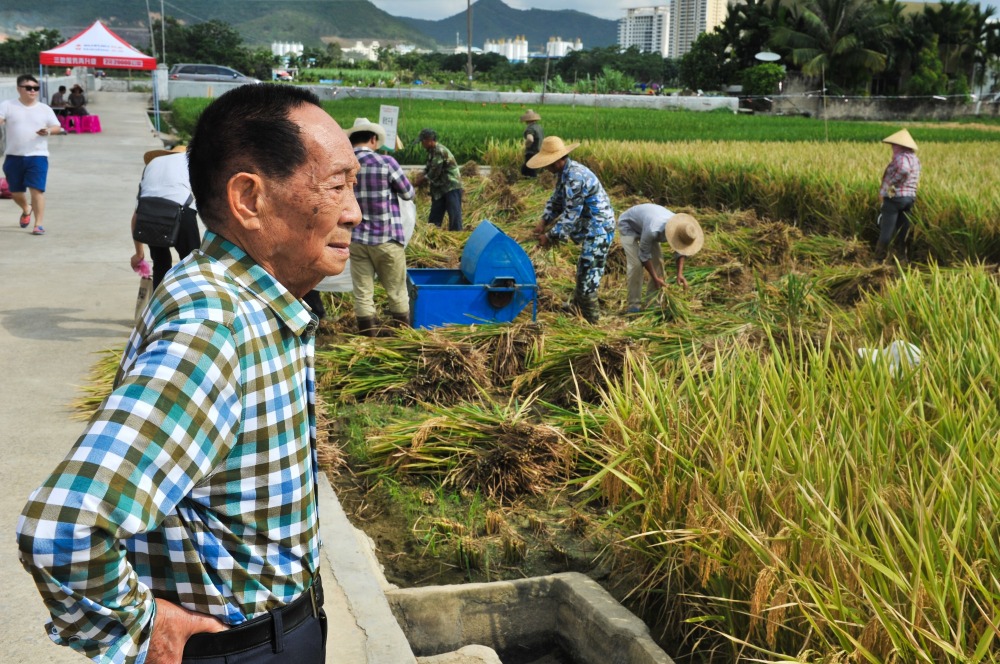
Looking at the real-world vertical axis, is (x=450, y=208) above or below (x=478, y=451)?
above

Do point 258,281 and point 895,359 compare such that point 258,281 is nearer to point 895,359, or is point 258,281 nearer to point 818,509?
point 818,509

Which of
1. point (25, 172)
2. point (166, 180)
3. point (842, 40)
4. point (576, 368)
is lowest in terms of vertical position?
point (576, 368)

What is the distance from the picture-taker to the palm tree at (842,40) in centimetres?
5341

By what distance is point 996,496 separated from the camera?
294 cm

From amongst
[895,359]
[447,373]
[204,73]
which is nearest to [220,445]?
[895,359]

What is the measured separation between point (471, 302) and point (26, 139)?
6573 millimetres

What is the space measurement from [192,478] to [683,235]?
7.87m

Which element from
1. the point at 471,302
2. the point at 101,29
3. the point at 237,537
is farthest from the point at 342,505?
the point at 101,29

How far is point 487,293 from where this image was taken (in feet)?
25.4

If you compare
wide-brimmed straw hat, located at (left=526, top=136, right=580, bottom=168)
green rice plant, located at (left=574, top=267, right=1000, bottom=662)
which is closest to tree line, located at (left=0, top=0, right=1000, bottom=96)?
wide-brimmed straw hat, located at (left=526, top=136, right=580, bottom=168)

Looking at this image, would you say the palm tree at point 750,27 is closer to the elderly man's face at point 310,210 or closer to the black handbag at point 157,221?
the black handbag at point 157,221

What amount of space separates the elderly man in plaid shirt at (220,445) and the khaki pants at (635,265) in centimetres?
754

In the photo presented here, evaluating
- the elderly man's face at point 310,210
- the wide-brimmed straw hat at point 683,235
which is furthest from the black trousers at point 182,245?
the elderly man's face at point 310,210

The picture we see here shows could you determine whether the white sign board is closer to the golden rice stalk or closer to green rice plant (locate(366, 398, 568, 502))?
the golden rice stalk
